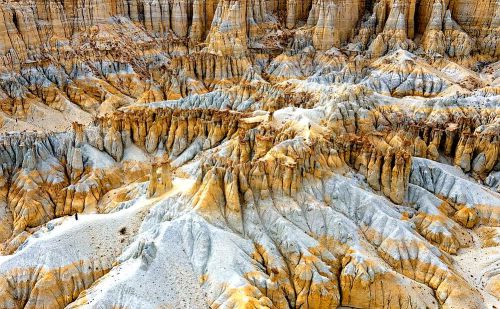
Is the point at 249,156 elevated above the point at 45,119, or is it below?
above

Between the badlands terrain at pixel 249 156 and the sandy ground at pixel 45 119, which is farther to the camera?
the sandy ground at pixel 45 119

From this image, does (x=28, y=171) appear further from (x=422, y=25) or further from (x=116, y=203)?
(x=422, y=25)

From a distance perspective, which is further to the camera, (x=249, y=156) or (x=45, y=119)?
(x=45, y=119)

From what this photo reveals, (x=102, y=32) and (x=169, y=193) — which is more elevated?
(x=102, y=32)

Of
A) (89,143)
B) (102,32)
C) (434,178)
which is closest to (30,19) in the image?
(102,32)

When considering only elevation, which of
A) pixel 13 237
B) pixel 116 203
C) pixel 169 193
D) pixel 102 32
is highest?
pixel 102 32

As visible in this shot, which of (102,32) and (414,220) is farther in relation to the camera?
(102,32)

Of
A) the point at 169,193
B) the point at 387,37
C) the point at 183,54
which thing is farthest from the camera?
the point at 183,54

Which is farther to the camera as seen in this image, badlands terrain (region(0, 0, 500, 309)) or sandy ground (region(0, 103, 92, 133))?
sandy ground (region(0, 103, 92, 133))
